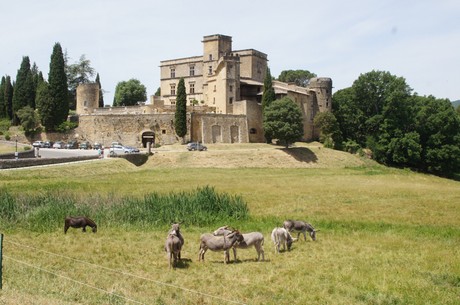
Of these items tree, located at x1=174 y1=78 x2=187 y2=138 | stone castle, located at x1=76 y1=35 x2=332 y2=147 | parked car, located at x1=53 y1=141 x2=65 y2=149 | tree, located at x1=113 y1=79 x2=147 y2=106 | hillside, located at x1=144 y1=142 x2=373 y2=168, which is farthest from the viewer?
tree, located at x1=113 y1=79 x2=147 y2=106

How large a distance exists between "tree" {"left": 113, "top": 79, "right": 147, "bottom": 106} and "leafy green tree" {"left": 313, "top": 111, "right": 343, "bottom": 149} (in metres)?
42.1

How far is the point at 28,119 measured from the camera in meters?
67.4

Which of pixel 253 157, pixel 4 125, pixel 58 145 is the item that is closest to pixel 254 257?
pixel 253 157

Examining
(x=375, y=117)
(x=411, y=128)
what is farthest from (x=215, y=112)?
(x=411, y=128)

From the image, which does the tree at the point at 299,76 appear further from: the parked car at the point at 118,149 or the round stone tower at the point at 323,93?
the parked car at the point at 118,149

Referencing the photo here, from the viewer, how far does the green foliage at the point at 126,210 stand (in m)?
21.0

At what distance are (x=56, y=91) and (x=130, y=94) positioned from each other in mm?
32326

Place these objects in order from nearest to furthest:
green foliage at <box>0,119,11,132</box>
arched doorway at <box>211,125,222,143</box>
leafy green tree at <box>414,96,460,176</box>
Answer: leafy green tree at <box>414,96,460,176</box> < arched doorway at <box>211,125,222,143</box> < green foliage at <box>0,119,11,132</box>

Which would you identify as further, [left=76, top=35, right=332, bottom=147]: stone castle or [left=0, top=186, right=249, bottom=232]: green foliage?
[left=76, top=35, right=332, bottom=147]: stone castle

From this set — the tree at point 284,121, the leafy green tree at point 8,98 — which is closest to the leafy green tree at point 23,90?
the leafy green tree at point 8,98

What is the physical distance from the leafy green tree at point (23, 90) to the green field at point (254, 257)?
47869mm

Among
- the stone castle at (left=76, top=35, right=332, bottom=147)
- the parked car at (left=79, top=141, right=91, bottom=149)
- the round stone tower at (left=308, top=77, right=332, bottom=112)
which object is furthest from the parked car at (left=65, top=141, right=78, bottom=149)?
the round stone tower at (left=308, top=77, right=332, bottom=112)

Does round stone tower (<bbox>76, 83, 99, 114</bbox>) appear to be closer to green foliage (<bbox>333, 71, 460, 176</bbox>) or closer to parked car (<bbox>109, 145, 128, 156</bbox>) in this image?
parked car (<bbox>109, 145, 128, 156</bbox>)

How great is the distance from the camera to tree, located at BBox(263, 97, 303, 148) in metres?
63.2
